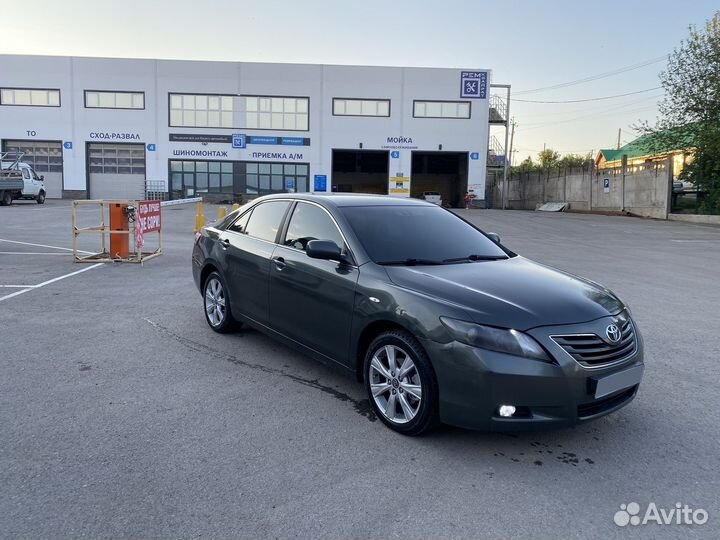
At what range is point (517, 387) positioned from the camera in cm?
327

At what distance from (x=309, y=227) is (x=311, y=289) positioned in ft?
2.20

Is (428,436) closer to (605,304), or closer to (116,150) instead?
(605,304)

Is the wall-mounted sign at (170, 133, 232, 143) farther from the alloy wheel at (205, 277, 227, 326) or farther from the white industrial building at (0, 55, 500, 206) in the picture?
the alloy wheel at (205, 277, 227, 326)

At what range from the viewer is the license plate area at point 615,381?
11.1ft

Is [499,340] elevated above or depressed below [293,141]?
below

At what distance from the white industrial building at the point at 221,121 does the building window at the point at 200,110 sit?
77mm

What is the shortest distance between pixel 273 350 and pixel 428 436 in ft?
7.56

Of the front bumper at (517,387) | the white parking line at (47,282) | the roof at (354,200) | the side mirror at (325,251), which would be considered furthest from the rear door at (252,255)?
the white parking line at (47,282)

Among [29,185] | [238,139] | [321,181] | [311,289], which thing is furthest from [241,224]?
[238,139]

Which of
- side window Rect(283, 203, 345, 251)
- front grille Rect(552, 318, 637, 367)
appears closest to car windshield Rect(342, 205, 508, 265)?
side window Rect(283, 203, 345, 251)

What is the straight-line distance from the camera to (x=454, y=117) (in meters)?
44.6

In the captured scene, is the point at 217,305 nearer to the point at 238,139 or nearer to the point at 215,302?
the point at 215,302

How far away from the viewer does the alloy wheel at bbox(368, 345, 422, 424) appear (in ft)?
12.1

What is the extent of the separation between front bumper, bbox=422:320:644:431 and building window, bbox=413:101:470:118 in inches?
1692
